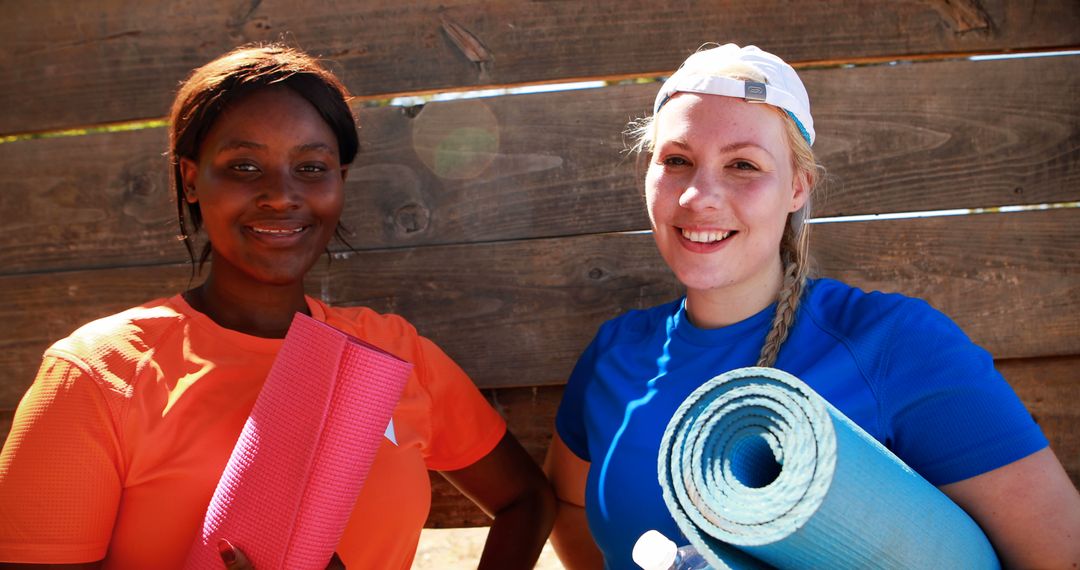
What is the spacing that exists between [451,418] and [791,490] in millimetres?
1171

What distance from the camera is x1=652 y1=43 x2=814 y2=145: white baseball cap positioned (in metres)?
1.92

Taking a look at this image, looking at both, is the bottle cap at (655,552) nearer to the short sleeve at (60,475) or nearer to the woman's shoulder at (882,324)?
A: the woman's shoulder at (882,324)

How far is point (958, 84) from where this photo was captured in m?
2.51

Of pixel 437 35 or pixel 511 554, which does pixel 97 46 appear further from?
pixel 511 554

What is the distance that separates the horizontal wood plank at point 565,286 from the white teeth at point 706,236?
0.64m

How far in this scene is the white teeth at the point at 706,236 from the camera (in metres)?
1.96

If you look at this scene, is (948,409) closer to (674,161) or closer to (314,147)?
(674,161)

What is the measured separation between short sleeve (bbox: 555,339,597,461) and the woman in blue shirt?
55mm

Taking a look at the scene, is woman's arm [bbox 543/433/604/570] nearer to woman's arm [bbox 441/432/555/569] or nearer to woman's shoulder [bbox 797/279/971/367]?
woman's arm [bbox 441/432/555/569]

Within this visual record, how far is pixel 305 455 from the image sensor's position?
158 centimetres

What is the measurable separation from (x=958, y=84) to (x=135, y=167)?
2277 millimetres

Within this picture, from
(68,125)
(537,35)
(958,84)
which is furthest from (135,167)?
(958,84)

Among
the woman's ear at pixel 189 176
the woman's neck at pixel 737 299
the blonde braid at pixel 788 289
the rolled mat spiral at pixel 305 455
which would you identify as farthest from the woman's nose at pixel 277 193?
the blonde braid at pixel 788 289

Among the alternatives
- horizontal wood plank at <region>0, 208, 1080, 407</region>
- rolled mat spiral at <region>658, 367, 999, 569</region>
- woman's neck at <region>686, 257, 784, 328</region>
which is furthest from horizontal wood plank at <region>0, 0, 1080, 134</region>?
rolled mat spiral at <region>658, 367, 999, 569</region>
